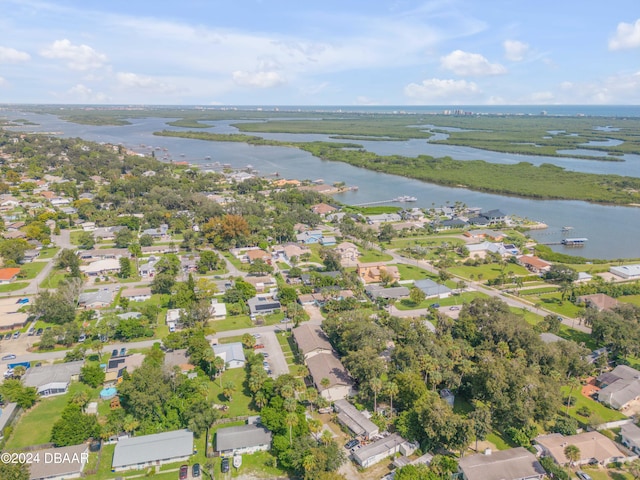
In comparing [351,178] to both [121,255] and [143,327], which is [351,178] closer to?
[121,255]

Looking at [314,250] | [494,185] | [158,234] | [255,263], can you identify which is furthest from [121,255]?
[494,185]

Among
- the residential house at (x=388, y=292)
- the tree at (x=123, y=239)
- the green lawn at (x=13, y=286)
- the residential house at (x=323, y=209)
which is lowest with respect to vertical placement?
the green lawn at (x=13, y=286)

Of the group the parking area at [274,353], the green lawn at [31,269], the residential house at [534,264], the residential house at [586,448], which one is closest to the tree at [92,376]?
the parking area at [274,353]

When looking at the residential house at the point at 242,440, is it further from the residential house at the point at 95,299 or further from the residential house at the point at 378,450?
the residential house at the point at 95,299

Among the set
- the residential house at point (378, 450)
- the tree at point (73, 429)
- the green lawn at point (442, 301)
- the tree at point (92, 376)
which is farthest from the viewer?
the green lawn at point (442, 301)

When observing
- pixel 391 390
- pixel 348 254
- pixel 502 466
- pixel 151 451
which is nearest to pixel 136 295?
pixel 151 451

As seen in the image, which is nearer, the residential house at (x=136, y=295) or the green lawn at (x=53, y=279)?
the residential house at (x=136, y=295)

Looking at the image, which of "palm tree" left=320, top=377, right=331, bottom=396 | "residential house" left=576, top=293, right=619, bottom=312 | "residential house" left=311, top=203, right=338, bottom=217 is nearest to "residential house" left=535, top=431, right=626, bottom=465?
"palm tree" left=320, top=377, right=331, bottom=396
